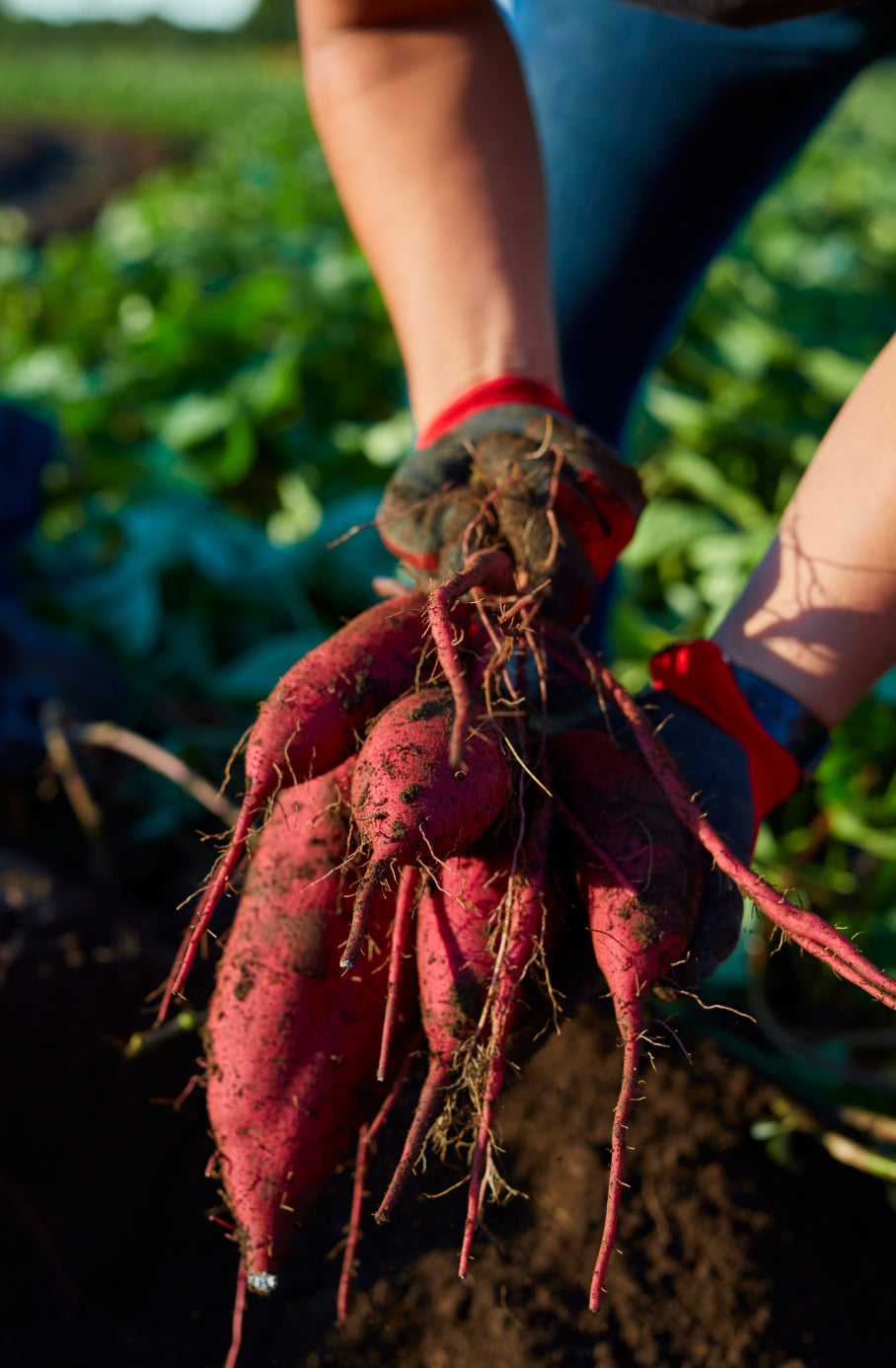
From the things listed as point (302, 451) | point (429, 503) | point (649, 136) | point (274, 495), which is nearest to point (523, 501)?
point (429, 503)

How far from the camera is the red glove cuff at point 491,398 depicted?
120cm

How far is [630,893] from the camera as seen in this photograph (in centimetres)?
88

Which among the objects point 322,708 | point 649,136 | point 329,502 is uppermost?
point 649,136

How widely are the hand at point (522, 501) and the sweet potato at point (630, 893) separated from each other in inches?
8.8

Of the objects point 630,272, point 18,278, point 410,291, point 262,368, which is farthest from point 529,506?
point 18,278

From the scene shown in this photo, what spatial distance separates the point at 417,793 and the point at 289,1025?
1.20 ft

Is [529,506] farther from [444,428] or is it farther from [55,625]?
[55,625]

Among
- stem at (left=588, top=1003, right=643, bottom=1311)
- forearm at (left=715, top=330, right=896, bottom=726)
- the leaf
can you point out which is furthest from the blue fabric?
the leaf

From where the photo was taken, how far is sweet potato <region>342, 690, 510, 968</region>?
825 mm

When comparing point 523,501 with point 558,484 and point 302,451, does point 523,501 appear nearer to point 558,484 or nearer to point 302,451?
point 558,484

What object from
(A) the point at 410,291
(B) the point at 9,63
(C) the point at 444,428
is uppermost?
(A) the point at 410,291

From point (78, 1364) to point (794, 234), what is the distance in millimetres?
5461

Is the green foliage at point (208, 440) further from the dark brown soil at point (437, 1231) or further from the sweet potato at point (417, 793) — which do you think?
the sweet potato at point (417, 793)

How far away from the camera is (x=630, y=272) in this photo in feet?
5.37
